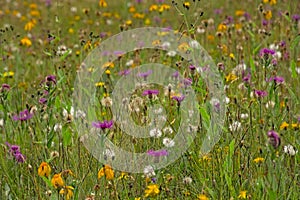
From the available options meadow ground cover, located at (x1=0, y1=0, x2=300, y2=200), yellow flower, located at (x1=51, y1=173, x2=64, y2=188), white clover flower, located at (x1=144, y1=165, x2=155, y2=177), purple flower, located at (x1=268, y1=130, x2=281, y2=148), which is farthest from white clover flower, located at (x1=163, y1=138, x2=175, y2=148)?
purple flower, located at (x1=268, y1=130, x2=281, y2=148)

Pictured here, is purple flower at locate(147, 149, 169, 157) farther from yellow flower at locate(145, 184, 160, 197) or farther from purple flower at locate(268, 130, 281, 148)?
purple flower at locate(268, 130, 281, 148)

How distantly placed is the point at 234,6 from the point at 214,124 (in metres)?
3.72

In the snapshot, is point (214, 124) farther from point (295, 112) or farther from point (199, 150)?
point (295, 112)

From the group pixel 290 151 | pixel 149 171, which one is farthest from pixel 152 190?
pixel 290 151

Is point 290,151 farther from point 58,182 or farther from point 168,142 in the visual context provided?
point 58,182

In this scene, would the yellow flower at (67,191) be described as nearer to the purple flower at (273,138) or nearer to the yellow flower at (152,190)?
the yellow flower at (152,190)

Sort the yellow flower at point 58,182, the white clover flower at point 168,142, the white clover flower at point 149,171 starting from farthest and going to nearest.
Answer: the white clover flower at point 168,142 < the white clover flower at point 149,171 < the yellow flower at point 58,182

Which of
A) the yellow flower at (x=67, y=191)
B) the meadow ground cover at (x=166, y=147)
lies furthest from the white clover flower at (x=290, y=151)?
the yellow flower at (x=67, y=191)

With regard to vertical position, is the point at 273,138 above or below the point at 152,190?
above

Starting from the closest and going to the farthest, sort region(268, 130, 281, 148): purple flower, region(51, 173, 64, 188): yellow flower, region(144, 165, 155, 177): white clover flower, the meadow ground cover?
region(268, 130, 281, 148): purple flower, region(51, 173, 64, 188): yellow flower, the meadow ground cover, region(144, 165, 155, 177): white clover flower

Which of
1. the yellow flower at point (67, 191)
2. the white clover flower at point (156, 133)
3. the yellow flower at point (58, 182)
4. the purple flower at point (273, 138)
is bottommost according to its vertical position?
the yellow flower at point (67, 191)

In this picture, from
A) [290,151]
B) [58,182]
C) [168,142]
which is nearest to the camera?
[58,182]

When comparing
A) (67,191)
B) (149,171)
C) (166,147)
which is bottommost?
(67,191)

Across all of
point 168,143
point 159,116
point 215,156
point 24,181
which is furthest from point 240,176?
point 24,181
